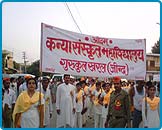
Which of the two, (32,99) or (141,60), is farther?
(141,60)

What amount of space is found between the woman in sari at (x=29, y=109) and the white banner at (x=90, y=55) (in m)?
0.50

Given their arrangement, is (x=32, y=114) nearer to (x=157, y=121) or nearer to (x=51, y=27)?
(x=51, y=27)

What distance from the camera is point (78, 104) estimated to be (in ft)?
34.2

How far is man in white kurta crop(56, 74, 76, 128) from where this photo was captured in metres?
9.02

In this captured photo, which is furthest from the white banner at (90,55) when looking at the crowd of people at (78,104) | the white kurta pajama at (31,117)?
the white kurta pajama at (31,117)

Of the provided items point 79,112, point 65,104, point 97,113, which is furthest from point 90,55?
point 97,113

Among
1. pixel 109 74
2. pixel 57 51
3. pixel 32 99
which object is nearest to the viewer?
pixel 32 99

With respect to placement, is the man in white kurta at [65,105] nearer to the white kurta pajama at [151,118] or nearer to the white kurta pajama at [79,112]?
the white kurta pajama at [79,112]

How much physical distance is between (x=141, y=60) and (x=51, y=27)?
2272 millimetres

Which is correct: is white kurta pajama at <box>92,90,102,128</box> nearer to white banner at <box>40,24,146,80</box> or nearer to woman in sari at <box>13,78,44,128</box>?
white banner at <box>40,24,146,80</box>

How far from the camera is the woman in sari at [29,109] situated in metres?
6.31

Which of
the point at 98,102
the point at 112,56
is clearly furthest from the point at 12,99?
the point at 112,56

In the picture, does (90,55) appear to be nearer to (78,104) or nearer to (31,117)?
(31,117)

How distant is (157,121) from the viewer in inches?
276
